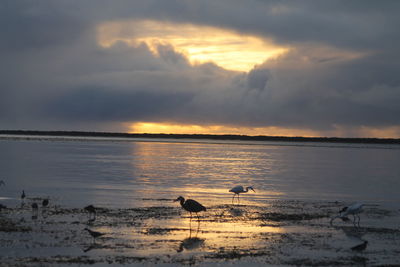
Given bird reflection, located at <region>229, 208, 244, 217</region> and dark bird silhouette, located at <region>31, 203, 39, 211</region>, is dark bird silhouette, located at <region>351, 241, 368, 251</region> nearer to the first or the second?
bird reflection, located at <region>229, 208, 244, 217</region>

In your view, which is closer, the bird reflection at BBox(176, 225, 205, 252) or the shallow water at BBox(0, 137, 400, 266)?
the shallow water at BBox(0, 137, 400, 266)

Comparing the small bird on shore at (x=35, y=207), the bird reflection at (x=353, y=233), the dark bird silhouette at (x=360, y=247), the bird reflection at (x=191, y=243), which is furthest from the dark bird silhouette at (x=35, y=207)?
the dark bird silhouette at (x=360, y=247)

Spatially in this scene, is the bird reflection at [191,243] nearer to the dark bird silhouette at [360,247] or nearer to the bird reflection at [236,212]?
the dark bird silhouette at [360,247]

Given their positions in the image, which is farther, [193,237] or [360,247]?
[193,237]

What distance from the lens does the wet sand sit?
11.0m

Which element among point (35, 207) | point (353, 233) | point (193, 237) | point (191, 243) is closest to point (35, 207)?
point (35, 207)

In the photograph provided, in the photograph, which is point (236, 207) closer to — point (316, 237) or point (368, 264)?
point (316, 237)

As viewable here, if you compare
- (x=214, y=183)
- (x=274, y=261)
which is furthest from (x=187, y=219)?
(x=214, y=183)

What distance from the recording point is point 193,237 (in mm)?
13258

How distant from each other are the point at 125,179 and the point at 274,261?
1824 centimetres

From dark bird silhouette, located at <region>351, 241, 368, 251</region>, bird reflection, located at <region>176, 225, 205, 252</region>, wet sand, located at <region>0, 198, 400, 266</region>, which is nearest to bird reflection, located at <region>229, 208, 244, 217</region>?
wet sand, located at <region>0, 198, 400, 266</region>

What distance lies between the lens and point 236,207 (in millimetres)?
18828

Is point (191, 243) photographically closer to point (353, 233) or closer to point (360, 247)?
point (360, 247)

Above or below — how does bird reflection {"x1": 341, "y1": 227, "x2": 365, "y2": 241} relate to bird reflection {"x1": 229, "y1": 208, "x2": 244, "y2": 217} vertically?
below
